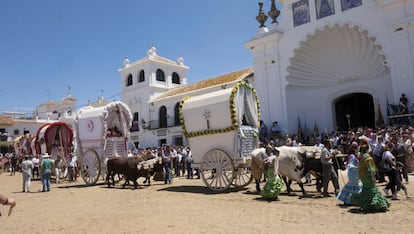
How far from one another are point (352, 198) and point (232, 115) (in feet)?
13.5

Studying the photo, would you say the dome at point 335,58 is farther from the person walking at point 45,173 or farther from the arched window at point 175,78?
the arched window at point 175,78

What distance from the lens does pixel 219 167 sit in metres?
10.0

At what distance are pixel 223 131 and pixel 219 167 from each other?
1.12 meters

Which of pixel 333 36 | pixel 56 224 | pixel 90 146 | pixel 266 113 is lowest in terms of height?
pixel 56 224

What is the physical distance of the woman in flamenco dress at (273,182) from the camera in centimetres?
826

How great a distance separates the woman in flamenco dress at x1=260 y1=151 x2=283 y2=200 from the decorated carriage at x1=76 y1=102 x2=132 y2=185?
7.32 m

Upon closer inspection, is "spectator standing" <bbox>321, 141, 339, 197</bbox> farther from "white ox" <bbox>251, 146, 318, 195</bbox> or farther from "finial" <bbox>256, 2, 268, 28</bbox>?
"finial" <bbox>256, 2, 268, 28</bbox>

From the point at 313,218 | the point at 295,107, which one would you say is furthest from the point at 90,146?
the point at 295,107

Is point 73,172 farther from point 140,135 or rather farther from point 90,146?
point 140,135

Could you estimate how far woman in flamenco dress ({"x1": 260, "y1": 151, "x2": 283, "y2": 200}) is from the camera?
27.1 ft

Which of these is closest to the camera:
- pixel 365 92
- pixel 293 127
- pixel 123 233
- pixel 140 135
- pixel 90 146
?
pixel 123 233

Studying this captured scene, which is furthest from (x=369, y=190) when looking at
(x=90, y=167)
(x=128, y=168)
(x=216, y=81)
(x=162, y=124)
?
(x=162, y=124)

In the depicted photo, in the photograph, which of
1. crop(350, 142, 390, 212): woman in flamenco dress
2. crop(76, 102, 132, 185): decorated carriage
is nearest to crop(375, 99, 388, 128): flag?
crop(350, 142, 390, 212): woman in flamenco dress

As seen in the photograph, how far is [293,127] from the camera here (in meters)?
20.2
